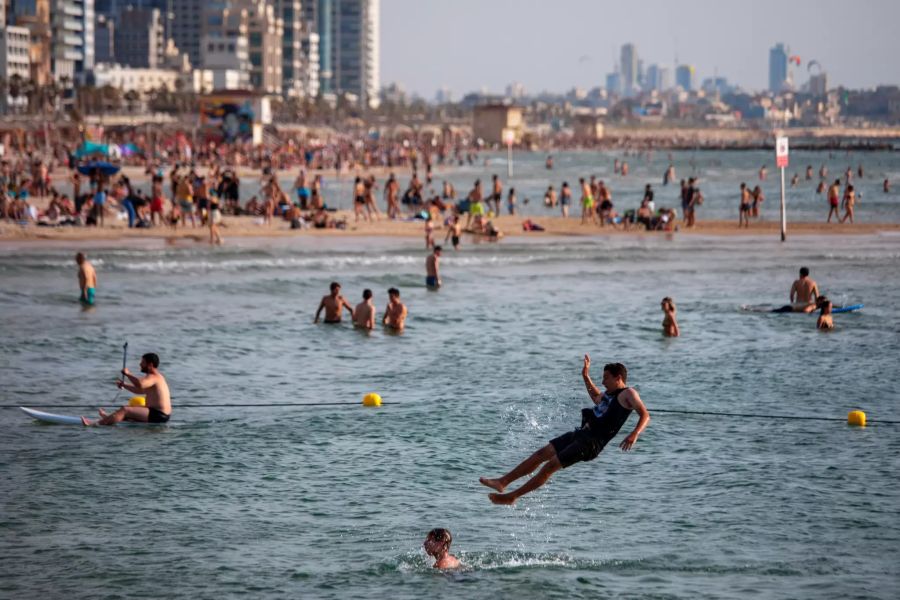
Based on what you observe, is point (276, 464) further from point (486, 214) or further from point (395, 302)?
point (486, 214)

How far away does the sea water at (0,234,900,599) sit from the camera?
559 inches

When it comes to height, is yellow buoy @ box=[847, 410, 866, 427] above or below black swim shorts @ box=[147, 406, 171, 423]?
below

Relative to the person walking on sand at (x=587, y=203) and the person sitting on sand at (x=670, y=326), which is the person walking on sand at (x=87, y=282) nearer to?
the person sitting on sand at (x=670, y=326)

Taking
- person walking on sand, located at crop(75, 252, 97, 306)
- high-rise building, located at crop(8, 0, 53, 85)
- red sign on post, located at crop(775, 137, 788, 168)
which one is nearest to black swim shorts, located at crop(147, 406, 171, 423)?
person walking on sand, located at crop(75, 252, 97, 306)

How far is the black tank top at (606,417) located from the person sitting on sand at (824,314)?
53.4ft

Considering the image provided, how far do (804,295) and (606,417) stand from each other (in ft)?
58.4

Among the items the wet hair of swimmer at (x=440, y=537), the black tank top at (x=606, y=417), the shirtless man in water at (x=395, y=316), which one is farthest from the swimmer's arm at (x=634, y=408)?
the shirtless man in water at (x=395, y=316)

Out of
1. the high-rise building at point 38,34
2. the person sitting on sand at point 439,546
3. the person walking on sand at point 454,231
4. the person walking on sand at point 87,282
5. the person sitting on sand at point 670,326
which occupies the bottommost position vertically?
the person sitting on sand at point 439,546

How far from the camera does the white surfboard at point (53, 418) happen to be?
20.0m

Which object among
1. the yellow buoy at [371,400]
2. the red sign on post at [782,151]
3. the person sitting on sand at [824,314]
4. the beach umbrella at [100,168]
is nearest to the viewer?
the yellow buoy at [371,400]

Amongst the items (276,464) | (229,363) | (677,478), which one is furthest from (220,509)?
(229,363)

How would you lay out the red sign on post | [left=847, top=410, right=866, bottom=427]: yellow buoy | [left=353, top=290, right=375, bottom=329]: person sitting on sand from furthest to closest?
the red sign on post < [left=353, top=290, right=375, bottom=329]: person sitting on sand < [left=847, top=410, right=866, bottom=427]: yellow buoy

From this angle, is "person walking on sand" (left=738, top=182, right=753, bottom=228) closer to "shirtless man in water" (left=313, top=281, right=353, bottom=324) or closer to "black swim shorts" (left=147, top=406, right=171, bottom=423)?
"shirtless man in water" (left=313, top=281, right=353, bottom=324)

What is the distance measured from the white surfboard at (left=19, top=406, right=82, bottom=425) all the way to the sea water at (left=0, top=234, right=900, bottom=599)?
0.19 m
